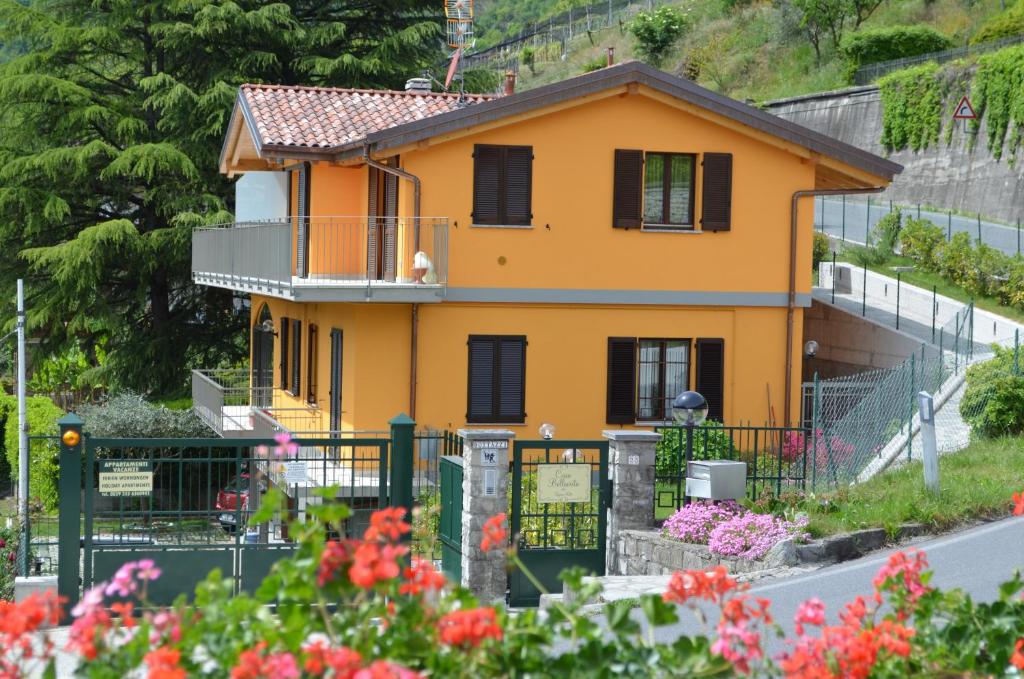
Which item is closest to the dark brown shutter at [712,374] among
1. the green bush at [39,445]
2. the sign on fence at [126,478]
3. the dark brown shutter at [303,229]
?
the dark brown shutter at [303,229]

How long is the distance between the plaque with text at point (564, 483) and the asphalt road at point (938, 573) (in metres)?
3.10

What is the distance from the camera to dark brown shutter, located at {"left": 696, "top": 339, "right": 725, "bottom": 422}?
Result: 25.1 m

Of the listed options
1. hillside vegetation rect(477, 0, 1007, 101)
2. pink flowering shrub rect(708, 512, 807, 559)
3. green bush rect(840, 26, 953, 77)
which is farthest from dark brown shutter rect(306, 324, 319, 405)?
green bush rect(840, 26, 953, 77)

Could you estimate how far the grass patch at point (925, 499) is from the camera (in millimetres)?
15516

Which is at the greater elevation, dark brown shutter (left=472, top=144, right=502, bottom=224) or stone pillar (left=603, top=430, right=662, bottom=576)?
dark brown shutter (left=472, top=144, right=502, bottom=224)

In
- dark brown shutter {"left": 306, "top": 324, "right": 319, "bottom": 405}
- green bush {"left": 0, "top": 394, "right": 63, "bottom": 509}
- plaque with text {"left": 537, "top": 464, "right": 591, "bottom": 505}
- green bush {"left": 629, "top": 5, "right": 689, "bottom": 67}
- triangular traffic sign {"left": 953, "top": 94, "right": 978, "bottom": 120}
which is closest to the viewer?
plaque with text {"left": 537, "top": 464, "right": 591, "bottom": 505}

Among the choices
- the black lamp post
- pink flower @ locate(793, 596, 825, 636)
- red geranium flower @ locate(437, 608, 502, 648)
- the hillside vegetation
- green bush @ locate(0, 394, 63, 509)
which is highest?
the hillside vegetation

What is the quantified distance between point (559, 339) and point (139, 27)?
63.4 feet

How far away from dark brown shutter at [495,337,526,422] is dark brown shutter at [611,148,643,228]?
2.69 meters

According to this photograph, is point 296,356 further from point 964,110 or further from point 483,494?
point 964,110

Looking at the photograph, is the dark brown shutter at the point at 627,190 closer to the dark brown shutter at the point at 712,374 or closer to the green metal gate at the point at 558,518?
the dark brown shutter at the point at 712,374

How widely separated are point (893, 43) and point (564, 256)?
127 ft

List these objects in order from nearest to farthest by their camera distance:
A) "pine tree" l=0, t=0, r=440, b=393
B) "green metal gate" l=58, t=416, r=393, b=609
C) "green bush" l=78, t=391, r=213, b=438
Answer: "green metal gate" l=58, t=416, r=393, b=609
"green bush" l=78, t=391, r=213, b=438
"pine tree" l=0, t=0, r=440, b=393

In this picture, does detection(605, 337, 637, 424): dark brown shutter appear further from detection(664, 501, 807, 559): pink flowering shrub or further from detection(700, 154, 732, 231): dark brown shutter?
detection(664, 501, 807, 559): pink flowering shrub
